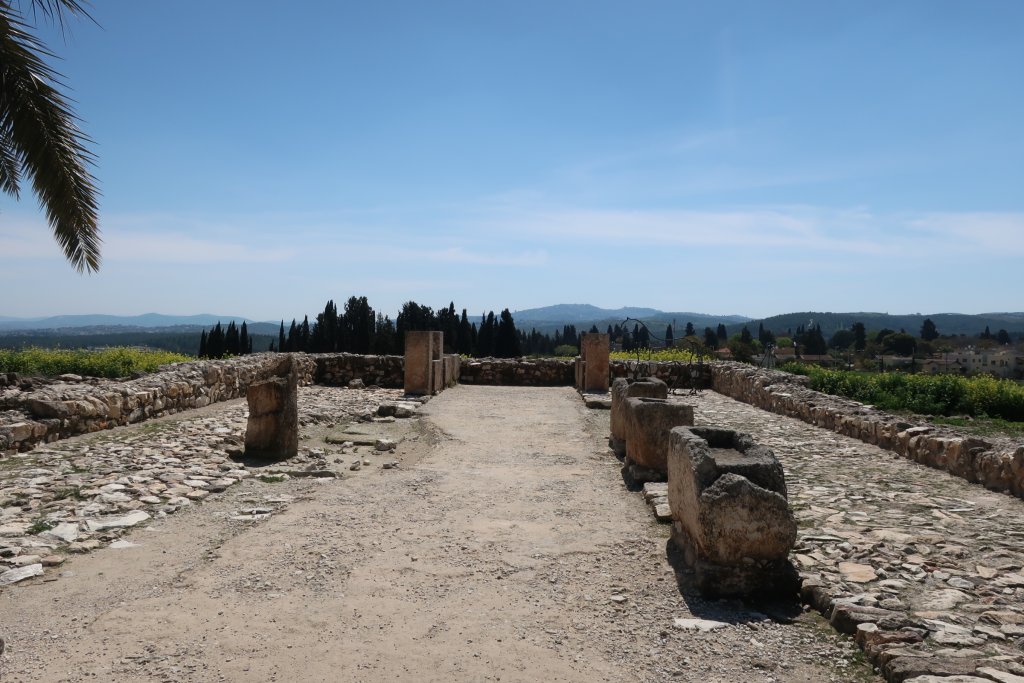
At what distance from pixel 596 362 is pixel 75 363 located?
40.8ft

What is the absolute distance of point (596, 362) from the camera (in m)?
17.5

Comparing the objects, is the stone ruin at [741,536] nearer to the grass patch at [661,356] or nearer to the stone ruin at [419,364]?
the stone ruin at [419,364]

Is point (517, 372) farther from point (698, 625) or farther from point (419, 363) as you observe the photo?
point (698, 625)

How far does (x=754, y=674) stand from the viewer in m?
3.43

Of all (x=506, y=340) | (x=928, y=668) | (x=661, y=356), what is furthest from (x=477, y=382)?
(x=506, y=340)

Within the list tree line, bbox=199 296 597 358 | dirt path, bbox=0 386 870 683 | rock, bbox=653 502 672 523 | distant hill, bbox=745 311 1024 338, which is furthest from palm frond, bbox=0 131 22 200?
distant hill, bbox=745 311 1024 338

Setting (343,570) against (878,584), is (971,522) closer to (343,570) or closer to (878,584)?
(878,584)

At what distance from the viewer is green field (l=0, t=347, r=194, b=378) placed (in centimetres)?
1575

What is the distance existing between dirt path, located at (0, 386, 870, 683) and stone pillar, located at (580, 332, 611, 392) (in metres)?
10.6

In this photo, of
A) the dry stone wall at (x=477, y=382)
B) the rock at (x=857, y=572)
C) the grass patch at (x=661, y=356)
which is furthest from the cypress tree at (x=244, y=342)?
the rock at (x=857, y=572)

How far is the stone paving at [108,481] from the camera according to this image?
5262 millimetres

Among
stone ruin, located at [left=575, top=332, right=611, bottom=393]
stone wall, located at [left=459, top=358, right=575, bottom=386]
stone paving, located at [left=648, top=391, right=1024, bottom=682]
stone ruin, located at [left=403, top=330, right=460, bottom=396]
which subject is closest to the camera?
stone paving, located at [left=648, top=391, right=1024, bottom=682]

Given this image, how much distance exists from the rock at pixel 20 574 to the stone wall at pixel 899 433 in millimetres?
8137

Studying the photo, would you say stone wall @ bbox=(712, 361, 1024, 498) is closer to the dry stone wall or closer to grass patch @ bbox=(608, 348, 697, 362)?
the dry stone wall
